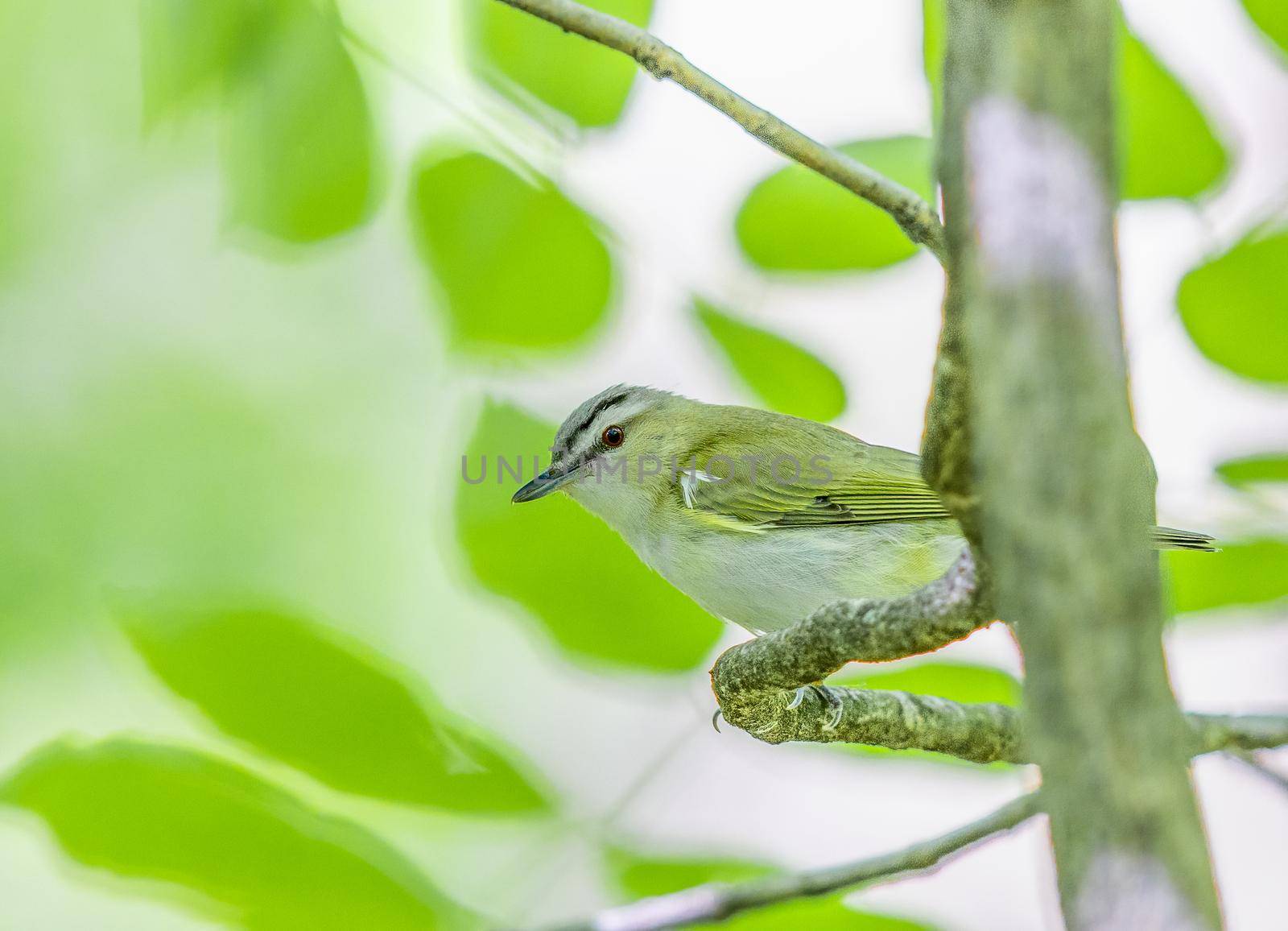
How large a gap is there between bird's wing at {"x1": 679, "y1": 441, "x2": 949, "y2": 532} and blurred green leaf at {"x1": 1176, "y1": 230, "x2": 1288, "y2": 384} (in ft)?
3.64

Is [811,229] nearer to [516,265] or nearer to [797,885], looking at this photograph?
[516,265]

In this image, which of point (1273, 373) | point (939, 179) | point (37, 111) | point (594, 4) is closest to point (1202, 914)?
point (939, 179)

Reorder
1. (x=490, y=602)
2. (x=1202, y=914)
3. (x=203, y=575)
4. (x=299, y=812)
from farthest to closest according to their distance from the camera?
1. (x=203, y=575)
2. (x=490, y=602)
3. (x=299, y=812)
4. (x=1202, y=914)

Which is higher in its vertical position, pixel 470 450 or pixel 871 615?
pixel 470 450

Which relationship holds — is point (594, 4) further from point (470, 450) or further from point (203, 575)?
point (203, 575)

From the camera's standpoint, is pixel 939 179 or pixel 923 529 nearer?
pixel 939 179

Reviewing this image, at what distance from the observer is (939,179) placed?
0.64 m

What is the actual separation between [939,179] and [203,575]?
2271 millimetres

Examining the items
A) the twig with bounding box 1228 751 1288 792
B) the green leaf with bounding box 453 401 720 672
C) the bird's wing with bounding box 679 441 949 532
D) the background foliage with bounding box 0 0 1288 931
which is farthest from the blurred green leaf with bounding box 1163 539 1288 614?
the bird's wing with bounding box 679 441 949 532

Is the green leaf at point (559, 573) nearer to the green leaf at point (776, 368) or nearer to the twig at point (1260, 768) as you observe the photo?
the green leaf at point (776, 368)

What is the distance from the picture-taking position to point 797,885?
40.3 inches

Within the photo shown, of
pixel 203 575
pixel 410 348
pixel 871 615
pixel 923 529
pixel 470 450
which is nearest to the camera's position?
pixel 871 615

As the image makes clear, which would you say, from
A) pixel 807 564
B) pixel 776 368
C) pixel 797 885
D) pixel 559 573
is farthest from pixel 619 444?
pixel 797 885

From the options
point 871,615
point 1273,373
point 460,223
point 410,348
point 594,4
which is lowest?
point 871,615
